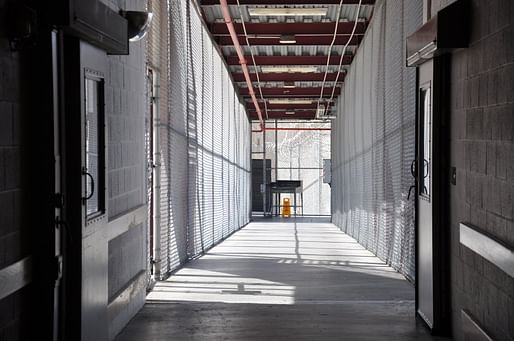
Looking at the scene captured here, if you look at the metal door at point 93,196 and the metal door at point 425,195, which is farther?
the metal door at point 425,195

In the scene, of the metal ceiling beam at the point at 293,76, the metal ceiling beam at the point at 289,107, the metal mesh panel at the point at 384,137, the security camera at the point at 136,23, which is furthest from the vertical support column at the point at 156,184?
the metal ceiling beam at the point at 289,107

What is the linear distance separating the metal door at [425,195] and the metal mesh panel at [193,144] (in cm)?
377

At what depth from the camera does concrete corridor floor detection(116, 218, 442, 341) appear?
5.88 metres

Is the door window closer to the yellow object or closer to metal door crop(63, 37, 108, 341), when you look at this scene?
metal door crop(63, 37, 108, 341)

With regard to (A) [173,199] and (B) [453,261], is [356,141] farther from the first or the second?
(B) [453,261]

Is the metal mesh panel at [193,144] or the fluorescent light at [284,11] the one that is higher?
the fluorescent light at [284,11]

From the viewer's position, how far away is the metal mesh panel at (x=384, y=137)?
31.7ft

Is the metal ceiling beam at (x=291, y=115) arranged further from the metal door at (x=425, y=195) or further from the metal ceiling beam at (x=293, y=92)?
the metal door at (x=425, y=195)

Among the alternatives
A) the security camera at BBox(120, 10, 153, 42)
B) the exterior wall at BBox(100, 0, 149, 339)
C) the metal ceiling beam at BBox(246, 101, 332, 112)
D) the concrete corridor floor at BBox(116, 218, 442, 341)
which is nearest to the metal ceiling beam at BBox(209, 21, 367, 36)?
the concrete corridor floor at BBox(116, 218, 442, 341)

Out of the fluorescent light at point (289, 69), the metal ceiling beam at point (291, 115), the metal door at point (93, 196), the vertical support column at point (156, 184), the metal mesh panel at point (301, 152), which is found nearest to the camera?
the metal door at point (93, 196)

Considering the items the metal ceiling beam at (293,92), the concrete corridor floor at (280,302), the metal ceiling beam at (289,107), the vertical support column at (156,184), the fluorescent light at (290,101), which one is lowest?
the concrete corridor floor at (280,302)

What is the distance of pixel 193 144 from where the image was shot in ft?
40.5

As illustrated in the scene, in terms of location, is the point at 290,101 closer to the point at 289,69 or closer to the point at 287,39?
the point at 289,69

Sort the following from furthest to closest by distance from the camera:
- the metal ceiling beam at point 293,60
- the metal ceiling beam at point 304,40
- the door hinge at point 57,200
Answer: the metal ceiling beam at point 293,60 < the metal ceiling beam at point 304,40 < the door hinge at point 57,200
